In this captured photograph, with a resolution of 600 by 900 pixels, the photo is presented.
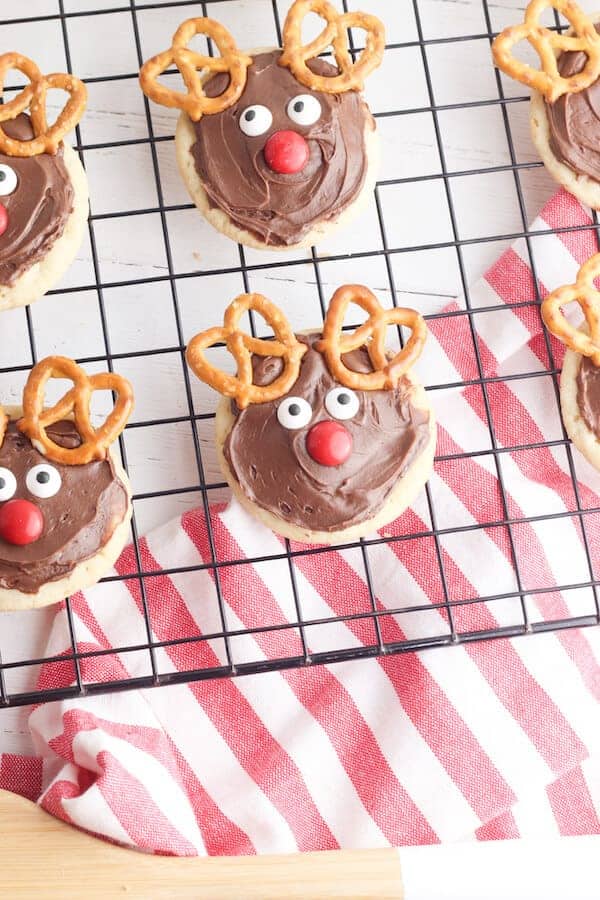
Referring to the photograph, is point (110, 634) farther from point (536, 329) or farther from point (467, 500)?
point (536, 329)

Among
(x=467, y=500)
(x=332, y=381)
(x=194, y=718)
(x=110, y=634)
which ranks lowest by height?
(x=194, y=718)

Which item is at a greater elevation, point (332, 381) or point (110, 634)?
point (332, 381)

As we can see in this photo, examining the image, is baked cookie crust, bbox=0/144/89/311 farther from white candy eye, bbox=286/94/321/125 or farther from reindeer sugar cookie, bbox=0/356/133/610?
white candy eye, bbox=286/94/321/125

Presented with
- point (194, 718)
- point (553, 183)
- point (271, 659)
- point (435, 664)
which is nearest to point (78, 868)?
point (194, 718)

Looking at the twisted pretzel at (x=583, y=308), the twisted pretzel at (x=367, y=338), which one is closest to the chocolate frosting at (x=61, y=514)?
the twisted pretzel at (x=367, y=338)

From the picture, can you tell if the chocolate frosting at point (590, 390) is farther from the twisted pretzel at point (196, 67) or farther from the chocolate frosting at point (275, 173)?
the twisted pretzel at point (196, 67)

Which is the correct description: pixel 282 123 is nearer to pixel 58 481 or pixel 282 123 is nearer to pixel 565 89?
pixel 565 89

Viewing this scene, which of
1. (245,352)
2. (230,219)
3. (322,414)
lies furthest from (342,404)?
(230,219)
